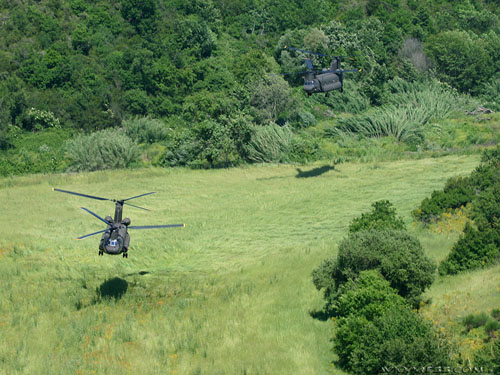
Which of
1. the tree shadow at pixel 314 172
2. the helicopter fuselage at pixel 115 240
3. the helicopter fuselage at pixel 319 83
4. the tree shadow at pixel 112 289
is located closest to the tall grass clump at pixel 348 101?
the tree shadow at pixel 314 172

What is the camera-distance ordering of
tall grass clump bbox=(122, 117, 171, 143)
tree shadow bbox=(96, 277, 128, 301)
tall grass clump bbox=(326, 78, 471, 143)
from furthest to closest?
1. tall grass clump bbox=(122, 117, 171, 143)
2. tall grass clump bbox=(326, 78, 471, 143)
3. tree shadow bbox=(96, 277, 128, 301)

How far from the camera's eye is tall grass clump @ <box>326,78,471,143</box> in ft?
287

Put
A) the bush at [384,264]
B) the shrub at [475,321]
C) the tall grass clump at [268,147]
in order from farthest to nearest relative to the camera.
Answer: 1. the tall grass clump at [268,147]
2. the bush at [384,264]
3. the shrub at [475,321]

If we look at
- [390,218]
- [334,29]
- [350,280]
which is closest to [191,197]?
[390,218]

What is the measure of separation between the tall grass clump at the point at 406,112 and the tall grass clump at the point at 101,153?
1003 inches

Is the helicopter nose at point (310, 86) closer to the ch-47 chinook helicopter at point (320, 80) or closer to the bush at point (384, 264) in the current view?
the ch-47 chinook helicopter at point (320, 80)

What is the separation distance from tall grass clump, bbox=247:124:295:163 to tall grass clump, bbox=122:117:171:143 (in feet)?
52.3

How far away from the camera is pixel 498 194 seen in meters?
55.1

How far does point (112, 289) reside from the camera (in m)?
46.3

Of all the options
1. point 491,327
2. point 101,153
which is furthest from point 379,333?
point 101,153

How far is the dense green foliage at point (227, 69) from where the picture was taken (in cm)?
8788

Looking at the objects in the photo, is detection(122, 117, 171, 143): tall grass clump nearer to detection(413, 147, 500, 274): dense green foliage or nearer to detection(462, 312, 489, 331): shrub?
detection(413, 147, 500, 274): dense green foliage

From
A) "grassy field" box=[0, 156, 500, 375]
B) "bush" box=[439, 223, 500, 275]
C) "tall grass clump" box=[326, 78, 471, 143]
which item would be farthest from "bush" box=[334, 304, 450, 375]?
"tall grass clump" box=[326, 78, 471, 143]

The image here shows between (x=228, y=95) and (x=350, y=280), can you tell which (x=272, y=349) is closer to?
(x=350, y=280)
